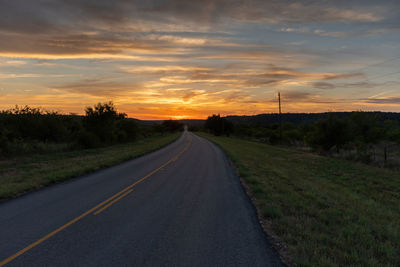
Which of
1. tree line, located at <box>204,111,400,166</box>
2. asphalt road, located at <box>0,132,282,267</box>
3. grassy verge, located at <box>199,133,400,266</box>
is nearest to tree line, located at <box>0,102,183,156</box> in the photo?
asphalt road, located at <box>0,132,282,267</box>

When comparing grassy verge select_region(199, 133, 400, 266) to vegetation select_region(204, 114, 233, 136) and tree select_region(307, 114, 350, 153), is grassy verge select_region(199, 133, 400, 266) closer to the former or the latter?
tree select_region(307, 114, 350, 153)

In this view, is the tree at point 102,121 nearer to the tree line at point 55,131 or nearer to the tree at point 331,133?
the tree line at point 55,131

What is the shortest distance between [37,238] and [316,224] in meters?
6.19

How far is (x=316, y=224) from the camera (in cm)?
599

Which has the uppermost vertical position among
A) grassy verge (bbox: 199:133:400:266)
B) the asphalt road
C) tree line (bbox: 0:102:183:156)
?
tree line (bbox: 0:102:183:156)

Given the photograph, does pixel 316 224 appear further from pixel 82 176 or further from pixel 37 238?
pixel 82 176

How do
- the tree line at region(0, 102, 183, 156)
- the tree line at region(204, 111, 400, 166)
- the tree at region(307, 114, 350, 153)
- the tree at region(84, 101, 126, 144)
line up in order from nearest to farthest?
the tree line at region(0, 102, 183, 156)
the tree line at region(204, 111, 400, 166)
the tree at region(307, 114, 350, 153)
the tree at region(84, 101, 126, 144)

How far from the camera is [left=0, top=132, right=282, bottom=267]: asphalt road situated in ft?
14.5

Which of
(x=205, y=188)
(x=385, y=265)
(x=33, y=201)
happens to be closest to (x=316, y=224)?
(x=385, y=265)

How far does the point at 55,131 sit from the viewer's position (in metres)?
30.3

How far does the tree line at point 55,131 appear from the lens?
76.2 feet

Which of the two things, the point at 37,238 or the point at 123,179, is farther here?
the point at 123,179

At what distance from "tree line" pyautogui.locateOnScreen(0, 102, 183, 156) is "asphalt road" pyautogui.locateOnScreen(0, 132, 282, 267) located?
660 inches

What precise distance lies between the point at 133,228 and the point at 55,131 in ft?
96.0
